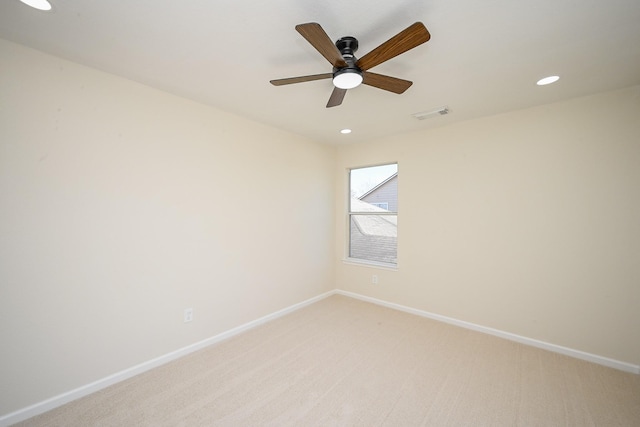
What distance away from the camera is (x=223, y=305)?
283cm

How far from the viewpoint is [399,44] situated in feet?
4.40

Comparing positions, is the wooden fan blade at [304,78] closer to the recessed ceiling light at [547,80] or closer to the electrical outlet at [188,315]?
the recessed ceiling light at [547,80]

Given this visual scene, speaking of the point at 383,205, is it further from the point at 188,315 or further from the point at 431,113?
the point at 188,315

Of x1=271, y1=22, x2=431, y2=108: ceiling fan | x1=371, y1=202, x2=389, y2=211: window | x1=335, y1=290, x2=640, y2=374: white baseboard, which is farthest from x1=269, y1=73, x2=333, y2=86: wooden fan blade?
x1=335, y1=290, x2=640, y2=374: white baseboard

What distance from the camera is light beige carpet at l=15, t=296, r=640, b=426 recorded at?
1740 millimetres

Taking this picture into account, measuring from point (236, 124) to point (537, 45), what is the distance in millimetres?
2684

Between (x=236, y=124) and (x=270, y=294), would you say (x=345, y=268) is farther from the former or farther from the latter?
(x=236, y=124)

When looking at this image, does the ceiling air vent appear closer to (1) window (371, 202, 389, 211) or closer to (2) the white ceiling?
(2) the white ceiling

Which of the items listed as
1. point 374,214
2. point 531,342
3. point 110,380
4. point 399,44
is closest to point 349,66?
point 399,44

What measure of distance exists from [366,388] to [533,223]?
2372 millimetres

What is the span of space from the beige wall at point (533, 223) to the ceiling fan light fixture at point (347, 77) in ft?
7.00

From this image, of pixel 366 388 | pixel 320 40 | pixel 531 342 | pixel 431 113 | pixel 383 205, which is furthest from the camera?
pixel 383 205

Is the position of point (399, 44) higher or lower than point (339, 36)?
lower

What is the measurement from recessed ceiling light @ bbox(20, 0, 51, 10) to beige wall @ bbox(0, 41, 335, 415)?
1.86 feet
